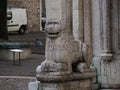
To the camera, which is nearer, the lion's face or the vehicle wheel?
the lion's face

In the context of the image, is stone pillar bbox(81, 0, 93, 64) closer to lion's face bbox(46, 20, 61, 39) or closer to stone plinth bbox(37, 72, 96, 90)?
stone plinth bbox(37, 72, 96, 90)

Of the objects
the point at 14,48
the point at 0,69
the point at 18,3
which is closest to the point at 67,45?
the point at 0,69

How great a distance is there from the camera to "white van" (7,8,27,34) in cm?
3812

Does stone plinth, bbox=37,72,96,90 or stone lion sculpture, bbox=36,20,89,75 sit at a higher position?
stone lion sculpture, bbox=36,20,89,75

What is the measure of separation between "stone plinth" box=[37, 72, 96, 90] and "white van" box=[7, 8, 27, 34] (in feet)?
91.3

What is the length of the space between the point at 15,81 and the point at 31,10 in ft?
105

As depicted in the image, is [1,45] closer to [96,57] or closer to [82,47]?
[96,57]

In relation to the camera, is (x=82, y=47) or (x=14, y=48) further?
(x=14, y=48)

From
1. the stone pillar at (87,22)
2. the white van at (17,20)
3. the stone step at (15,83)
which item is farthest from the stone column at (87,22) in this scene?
the white van at (17,20)

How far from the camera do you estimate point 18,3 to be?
4484cm

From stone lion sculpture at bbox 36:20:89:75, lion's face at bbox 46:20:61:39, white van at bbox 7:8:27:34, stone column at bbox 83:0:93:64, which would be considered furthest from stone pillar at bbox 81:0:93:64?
white van at bbox 7:8:27:34

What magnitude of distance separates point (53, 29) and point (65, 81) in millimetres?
863

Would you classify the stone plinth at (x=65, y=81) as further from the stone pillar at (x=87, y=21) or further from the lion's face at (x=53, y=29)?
the stone pillar at (x=87, y=21)

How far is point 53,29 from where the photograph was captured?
30.7 ft
